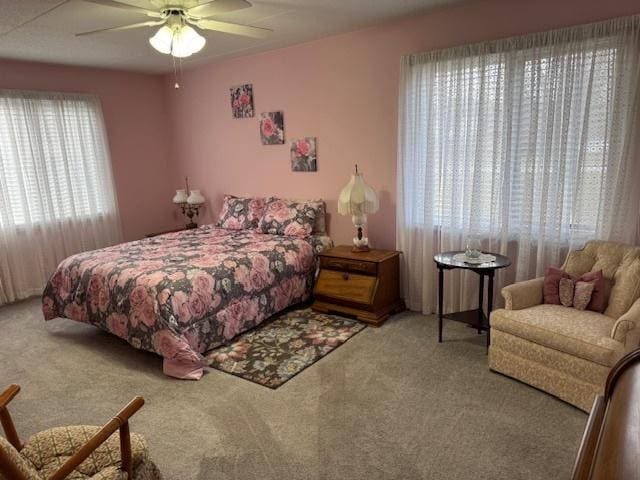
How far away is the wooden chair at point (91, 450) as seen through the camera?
4.43 feet

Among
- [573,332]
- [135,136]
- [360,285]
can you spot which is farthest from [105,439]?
[135,136]

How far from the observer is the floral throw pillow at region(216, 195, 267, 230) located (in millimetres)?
4668

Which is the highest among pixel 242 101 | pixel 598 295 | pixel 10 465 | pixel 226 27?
pixel 226 27

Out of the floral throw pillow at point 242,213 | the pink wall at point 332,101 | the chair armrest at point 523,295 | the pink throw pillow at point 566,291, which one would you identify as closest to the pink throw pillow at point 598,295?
the pink throw pillow at point 566,291

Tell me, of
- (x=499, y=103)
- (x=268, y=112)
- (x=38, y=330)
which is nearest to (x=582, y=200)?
(x=499, y=103)

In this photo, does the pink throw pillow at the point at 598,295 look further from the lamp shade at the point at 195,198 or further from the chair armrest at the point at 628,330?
the lamp shade at the point at 195,198

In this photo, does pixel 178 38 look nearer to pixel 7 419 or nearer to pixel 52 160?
pixel 7 419

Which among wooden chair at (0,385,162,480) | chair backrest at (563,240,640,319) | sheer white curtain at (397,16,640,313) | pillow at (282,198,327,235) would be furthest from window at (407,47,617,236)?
wooden chair at (0,385,162,480)

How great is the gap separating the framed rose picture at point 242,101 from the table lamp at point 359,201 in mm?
1708

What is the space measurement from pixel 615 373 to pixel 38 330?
4253mm

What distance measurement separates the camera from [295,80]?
14.3 feet

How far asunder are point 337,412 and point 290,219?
2271 mm

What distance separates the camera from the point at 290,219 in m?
4.32

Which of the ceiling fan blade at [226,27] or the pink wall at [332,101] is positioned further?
the pink wall at [332,101]
